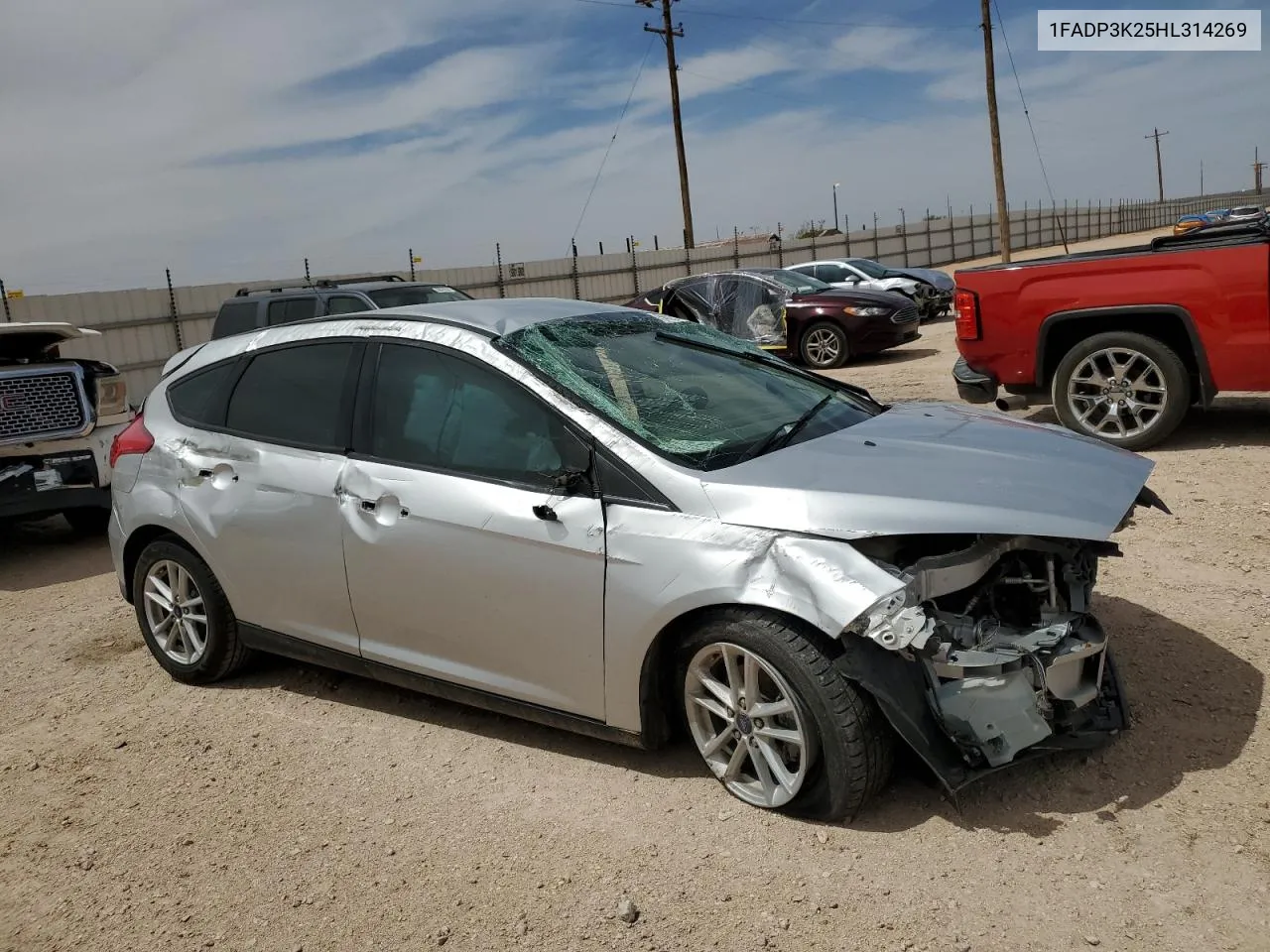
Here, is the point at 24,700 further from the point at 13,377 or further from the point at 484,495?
the point at 13,377

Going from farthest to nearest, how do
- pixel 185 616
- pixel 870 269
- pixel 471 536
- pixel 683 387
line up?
1. pixel 870 269
2. pixel 185 616
3. pixel 683 387
4. pixel 471 536

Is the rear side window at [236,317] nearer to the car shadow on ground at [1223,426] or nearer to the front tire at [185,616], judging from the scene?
the front tire at [185,616]

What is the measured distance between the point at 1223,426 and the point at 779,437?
19.0ft

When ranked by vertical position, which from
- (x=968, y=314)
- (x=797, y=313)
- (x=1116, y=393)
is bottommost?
(x=1116, y=393)

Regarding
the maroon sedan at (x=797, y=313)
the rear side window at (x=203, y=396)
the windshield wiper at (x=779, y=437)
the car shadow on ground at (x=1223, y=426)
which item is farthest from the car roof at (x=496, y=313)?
the maroon sedan at (x=797, y=313)

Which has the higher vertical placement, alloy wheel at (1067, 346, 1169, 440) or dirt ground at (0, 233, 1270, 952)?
alloy wheel at (1067, 346, 1169, 440)

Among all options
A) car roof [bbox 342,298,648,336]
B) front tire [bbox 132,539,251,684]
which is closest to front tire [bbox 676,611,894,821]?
→ car roof [bbox 342,298,648,336]

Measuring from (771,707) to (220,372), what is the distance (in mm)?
2986

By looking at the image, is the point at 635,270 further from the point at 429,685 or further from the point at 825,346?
the point at 429,685

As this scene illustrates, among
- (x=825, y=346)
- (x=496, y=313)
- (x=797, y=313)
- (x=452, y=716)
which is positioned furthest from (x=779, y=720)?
(x=797, y=313)

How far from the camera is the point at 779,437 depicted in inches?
140

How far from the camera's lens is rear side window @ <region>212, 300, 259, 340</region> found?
11.8 m

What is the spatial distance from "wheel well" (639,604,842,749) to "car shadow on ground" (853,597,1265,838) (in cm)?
69

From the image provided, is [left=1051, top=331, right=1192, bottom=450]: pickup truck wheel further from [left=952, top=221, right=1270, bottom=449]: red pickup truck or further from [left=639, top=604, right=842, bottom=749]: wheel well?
[left=639, top=604, right=842, bottom=749]: wheel well
